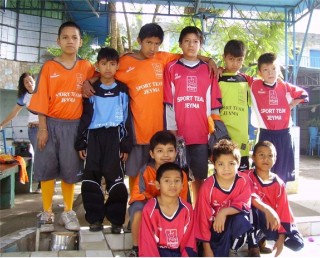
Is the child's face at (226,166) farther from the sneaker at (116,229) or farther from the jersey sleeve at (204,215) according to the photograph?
the sneaker at (116,229)

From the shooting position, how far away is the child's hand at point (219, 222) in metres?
2.70

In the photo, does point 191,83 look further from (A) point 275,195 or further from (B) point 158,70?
(A) point 275,195

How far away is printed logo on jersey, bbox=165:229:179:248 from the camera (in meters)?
2.68

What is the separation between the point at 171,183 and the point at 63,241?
1317 mm

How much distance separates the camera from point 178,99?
339cm

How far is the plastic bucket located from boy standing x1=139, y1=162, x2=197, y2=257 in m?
0.95

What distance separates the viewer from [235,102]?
11.5 ft

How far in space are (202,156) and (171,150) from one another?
498 millimetres

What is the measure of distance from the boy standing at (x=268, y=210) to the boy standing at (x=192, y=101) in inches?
21.2

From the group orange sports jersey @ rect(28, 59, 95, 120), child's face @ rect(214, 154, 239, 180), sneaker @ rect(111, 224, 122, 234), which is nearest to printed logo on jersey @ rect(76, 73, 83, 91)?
orange sports jersey @ rect(28, 59, 95, 120)

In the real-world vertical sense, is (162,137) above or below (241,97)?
below

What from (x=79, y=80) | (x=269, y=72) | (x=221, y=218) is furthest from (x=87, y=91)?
(x=269, y=72)

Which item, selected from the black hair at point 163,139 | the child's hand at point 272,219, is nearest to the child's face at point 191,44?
the black hair at point 163,139

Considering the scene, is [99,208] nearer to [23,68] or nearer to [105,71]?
[105,71]
